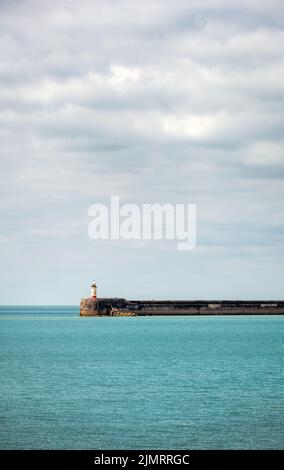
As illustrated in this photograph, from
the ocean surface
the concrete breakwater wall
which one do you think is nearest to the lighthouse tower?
the concrete breakwater wall

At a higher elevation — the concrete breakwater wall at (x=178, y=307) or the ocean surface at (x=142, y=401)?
the concrete breakwater wall at (x=178, y=307)

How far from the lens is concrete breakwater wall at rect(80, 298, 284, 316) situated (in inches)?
5645

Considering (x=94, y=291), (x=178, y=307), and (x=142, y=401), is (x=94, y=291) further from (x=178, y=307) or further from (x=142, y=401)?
(x=142, y=401)

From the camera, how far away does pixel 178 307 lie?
481 ft

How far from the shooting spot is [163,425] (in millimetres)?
28297

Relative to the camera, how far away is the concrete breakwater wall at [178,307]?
14338cm

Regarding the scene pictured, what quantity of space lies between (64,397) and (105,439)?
941cm

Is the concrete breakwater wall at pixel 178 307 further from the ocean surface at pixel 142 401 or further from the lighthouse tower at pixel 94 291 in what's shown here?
the ocean surface at pixel 142 401

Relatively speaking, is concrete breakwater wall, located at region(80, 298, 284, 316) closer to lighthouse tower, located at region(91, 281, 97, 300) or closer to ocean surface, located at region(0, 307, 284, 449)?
lighthouse tower, located at region(91, 281, 97, 300)

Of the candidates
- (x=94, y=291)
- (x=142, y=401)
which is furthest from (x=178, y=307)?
(x=142, y=401)

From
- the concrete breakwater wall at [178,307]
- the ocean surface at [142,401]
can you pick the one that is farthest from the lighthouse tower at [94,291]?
the ocean surface at [142,401]
